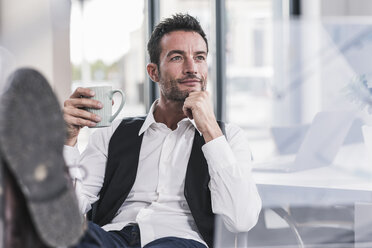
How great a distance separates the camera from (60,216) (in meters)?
0.75

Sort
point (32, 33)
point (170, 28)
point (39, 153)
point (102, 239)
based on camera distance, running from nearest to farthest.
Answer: point (39, 153) < point (102, 239) < point (170, 28) < point (32, 33)

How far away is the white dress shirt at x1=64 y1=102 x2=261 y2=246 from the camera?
Answer: 4.30 ft

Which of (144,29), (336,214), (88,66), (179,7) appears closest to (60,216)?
(336,214)

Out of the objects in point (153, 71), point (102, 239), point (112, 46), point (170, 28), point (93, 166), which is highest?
point (112, 46)

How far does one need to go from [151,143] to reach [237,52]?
10.8 ft

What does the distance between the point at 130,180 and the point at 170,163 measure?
0.42 ft

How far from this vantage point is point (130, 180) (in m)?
1.44

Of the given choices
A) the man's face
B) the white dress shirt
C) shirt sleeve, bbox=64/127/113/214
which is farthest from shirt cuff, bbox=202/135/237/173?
shirt sleeve, bbox=64/127/113/214

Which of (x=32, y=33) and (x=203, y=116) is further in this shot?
(x=32, y=33)

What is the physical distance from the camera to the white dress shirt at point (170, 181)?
4.30 ft

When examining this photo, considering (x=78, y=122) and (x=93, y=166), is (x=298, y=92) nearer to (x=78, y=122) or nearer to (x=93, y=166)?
(x=93, y=166)

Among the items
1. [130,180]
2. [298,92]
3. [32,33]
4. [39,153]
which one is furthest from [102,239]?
[298,92]

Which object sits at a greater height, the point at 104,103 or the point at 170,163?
the point at 104,103

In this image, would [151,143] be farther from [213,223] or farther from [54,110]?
[54,110]
